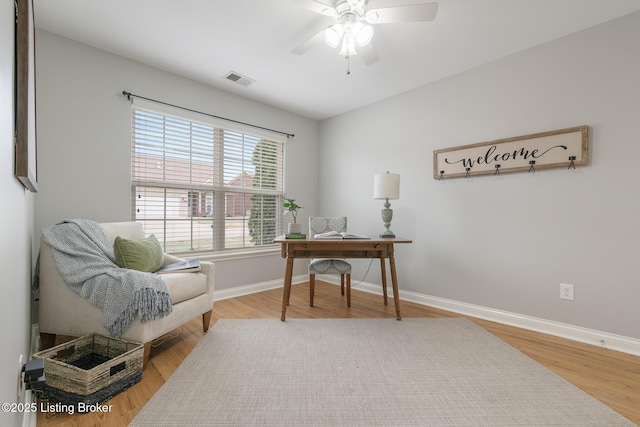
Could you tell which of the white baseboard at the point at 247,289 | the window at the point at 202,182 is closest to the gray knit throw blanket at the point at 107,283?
the window at the point at 202,182

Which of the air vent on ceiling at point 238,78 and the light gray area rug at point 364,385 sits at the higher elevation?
the air vent on ceiling at point 238,78

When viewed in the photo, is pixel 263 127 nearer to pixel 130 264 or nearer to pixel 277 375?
pixel 130 264

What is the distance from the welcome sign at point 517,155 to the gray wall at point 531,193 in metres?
0.07

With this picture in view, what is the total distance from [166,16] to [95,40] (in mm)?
802

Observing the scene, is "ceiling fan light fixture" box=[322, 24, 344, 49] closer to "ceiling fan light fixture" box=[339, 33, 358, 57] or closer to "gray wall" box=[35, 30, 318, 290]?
"ceiling fan light fixture" box=[339, 33, 358, 57]

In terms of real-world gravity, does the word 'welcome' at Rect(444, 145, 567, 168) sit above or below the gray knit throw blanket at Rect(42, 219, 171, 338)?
above

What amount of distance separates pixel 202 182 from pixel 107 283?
166 cm

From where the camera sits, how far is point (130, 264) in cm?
198

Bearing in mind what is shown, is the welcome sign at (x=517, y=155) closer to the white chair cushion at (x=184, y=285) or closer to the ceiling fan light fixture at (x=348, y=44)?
the ceiling fan light fixture at (x=348, y=44)

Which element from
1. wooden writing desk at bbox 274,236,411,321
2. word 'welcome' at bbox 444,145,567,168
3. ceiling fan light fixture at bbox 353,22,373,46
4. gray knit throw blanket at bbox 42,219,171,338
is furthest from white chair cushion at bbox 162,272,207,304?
word 'welcome' at bbox 444,145,567,168

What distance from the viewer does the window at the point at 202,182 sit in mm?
2797

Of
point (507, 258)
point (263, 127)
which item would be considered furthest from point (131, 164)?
point (507, 258)

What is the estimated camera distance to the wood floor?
140cm

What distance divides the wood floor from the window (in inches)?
33.1
